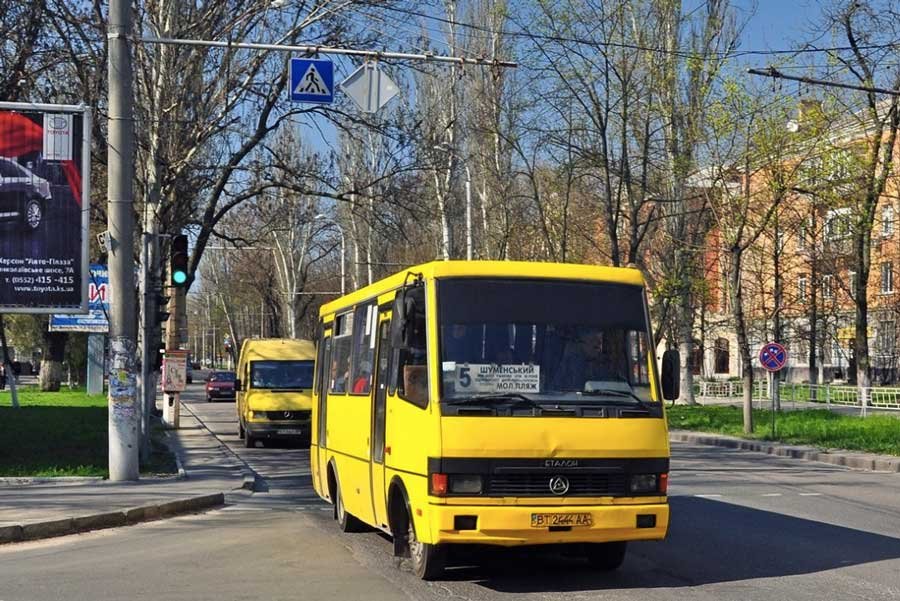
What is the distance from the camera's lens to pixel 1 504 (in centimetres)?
1488

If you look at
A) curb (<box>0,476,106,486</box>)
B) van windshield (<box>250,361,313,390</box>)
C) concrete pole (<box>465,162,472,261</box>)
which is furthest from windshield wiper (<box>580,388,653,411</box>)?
concrete pole (<box>465,162,472,261</box>)

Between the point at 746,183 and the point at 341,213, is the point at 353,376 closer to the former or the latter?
the point at 746,183

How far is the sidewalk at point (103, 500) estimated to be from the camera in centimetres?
1322

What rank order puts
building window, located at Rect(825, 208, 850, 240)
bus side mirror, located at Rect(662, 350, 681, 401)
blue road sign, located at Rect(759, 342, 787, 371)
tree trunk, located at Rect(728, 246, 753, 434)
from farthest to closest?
building window, located at Rect(825, 208, 850, 240)
tree trunk, located at Rect(728, 246, 753, 434)
blue road sign, located at Rect(759, 342, 787, 371)
bus side mirror, located at Rect(662, 350, 681, 401)

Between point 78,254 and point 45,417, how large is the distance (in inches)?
591

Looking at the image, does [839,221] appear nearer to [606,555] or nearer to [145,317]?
[145,317]

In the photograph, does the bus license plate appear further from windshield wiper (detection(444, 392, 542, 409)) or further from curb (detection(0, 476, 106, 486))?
curb (detection(0, 476, 106, 486))

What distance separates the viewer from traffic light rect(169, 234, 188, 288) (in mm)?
19422

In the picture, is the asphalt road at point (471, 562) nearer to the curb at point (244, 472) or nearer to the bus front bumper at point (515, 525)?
the bus front bumper at point (515, 525)

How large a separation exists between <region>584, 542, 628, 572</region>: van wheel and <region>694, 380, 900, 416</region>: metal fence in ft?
84.6

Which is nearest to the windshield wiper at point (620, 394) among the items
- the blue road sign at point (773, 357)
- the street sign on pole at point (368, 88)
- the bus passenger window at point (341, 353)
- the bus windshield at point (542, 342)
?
the bus windshield at point (542, 342)

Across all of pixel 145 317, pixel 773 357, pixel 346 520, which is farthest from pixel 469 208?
pixel 346 520

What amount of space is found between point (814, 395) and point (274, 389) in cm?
2307

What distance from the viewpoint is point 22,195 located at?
60.2 feet
